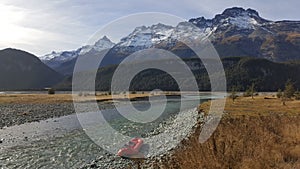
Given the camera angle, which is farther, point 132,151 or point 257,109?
point 257,109

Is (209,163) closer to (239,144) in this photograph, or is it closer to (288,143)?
(239,144)

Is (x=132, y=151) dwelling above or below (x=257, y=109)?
below

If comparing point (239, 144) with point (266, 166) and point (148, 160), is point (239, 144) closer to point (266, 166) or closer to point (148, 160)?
point (266, 166)

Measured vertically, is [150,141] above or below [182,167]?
below

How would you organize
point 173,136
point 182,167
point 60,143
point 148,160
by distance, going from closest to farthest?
point 182,167, point 148,160, point 60,143, point 173,136

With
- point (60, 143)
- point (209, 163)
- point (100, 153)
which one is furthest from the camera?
point (60, 143)

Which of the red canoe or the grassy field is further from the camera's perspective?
the grassy field

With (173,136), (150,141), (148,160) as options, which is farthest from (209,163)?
(173,136)

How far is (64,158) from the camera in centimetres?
2455

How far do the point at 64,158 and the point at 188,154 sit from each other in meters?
13.4

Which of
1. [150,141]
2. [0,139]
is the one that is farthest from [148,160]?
[0,139]

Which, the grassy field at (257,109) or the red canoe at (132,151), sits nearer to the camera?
the red canoe at (132,151)

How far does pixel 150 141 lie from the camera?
3173 cm

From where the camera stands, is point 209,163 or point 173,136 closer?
point 209,163
